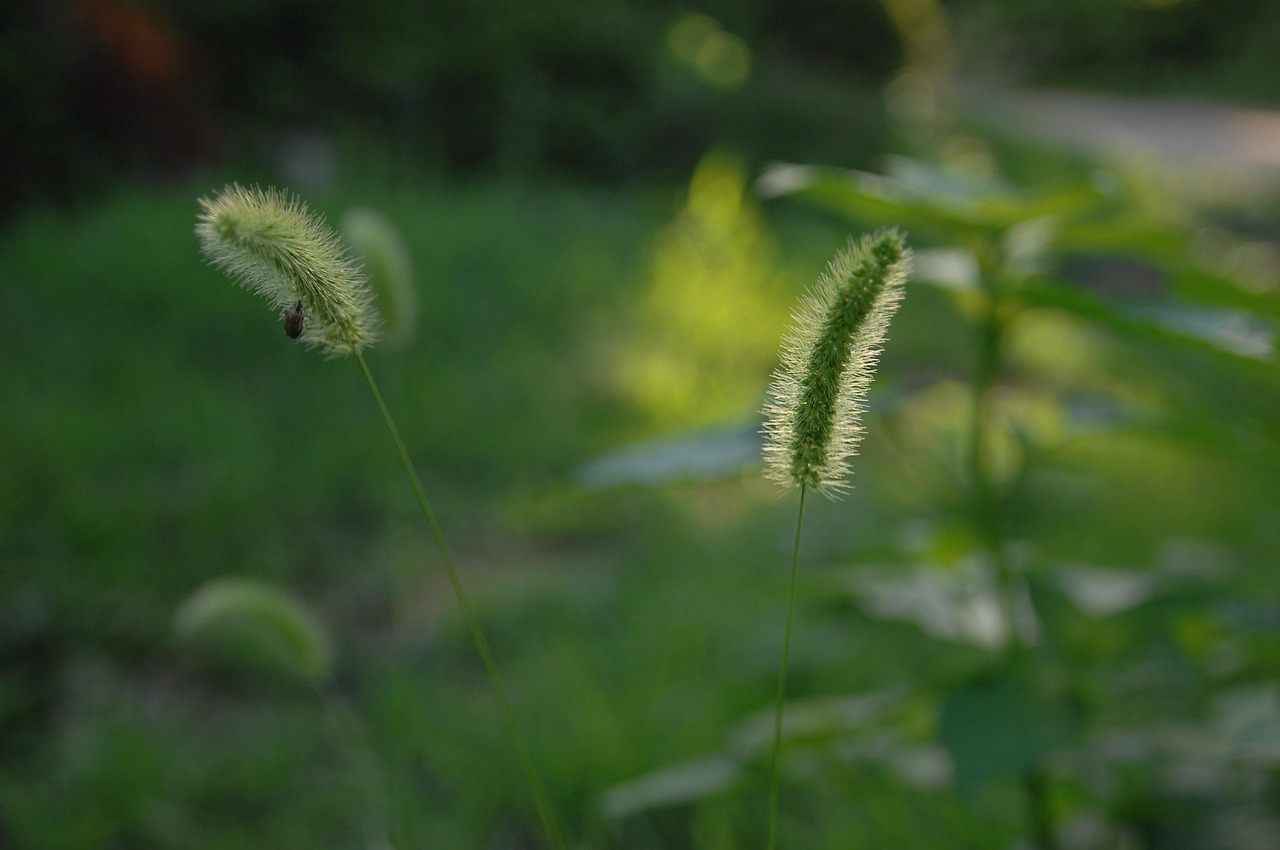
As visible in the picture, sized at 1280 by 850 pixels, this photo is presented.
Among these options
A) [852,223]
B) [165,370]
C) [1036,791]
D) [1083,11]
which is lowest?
[1036,791]

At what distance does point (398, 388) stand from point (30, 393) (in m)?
1.15

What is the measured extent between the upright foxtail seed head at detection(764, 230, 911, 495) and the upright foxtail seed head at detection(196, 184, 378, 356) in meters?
0.26

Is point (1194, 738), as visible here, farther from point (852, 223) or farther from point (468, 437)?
point (852, 223)

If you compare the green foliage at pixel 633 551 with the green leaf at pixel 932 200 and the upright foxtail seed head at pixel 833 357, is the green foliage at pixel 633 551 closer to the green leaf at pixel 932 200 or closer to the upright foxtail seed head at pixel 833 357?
the green leaf at pixel 932 200

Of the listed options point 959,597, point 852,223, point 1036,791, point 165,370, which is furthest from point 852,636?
point 852,223

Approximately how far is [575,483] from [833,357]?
62cm

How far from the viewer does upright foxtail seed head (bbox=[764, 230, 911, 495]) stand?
1.89 feet

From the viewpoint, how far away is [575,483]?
3.83ft

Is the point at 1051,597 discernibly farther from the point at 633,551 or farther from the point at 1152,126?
the point at 1152,126

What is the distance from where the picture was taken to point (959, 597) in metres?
1.36

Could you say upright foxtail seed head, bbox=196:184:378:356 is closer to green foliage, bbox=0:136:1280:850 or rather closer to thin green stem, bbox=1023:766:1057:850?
green foliage, bbox=0:136:1280:850

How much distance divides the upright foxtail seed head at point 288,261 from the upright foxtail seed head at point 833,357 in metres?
0.26

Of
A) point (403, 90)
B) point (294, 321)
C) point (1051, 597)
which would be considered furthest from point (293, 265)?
point (403, 90)

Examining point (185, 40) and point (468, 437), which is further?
point (185, 40)
